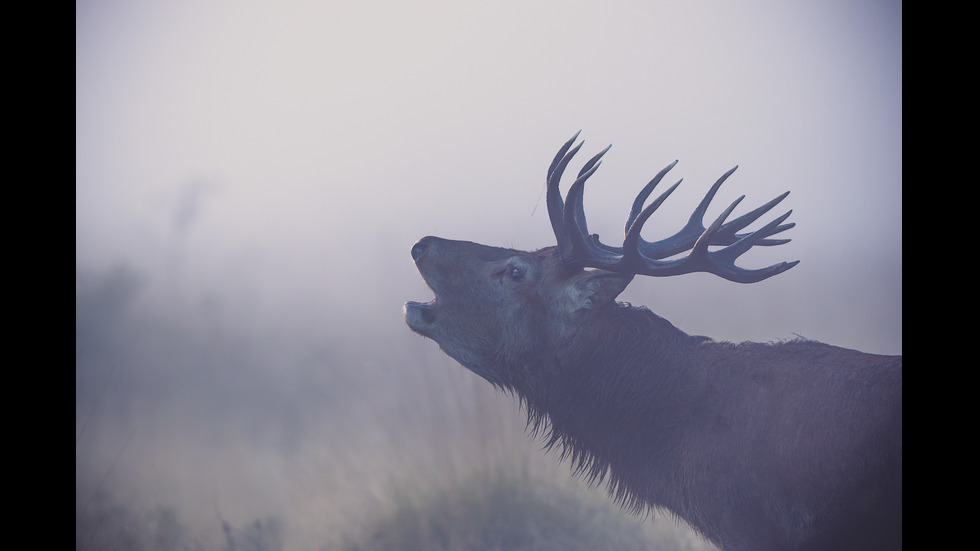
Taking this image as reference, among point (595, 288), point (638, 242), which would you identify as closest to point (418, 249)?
point (595, 288)

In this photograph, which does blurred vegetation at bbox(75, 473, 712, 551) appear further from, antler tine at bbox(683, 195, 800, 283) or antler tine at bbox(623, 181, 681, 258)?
antler tine at bbox(623, 181, 681, 258)

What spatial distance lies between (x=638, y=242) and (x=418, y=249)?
4.28 feet

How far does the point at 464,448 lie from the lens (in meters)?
6.54

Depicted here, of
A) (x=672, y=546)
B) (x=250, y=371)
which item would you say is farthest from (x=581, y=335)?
(x=250, y=371)

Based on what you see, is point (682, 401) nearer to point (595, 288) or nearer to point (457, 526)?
point (595, 288)

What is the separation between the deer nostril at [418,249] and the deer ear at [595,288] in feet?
3.01

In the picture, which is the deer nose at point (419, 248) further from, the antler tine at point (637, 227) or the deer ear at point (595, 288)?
the antler tine at point (637, 227)

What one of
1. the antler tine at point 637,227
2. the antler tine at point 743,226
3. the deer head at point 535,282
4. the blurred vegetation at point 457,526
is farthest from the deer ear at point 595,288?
the blurred vegetation at point 457,526

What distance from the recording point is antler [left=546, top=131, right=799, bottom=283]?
153 inches

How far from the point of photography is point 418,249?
4.25 meters

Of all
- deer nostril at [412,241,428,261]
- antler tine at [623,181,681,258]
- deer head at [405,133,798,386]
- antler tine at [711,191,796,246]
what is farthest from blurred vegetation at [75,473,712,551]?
antler tine at [623,181,681,258]

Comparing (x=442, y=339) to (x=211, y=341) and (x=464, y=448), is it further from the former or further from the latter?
(x=211, y=341)

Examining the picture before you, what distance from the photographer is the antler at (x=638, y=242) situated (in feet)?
12.7

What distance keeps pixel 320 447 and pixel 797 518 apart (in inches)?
175
